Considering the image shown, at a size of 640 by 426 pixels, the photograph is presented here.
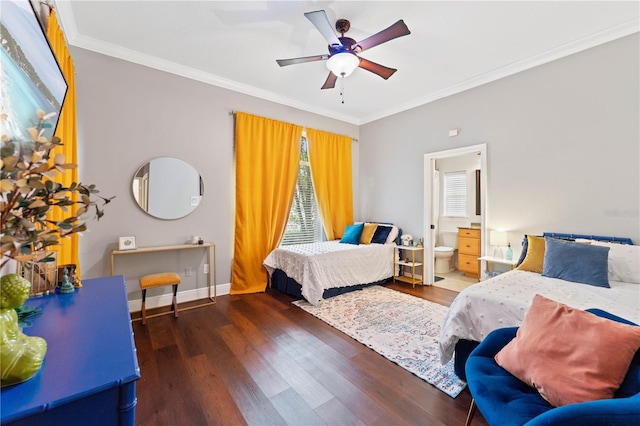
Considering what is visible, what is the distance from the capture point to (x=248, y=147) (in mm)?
3945

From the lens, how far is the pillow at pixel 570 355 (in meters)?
1.06

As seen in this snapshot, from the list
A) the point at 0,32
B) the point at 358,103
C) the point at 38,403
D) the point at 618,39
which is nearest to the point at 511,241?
the point at 618,39

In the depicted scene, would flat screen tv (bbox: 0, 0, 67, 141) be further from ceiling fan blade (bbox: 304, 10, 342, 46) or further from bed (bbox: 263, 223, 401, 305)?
bed (bbox: 263, 223, 401, 305)

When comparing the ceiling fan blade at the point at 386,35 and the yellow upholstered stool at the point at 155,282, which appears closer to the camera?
the ceiling fan blade at the point at 386,35

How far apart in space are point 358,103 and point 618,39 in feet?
9.76

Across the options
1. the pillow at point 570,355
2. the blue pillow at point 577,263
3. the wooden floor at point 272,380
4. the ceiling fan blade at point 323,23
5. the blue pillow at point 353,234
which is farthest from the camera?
the blue pillow at point 353,234

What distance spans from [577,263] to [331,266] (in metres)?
2.46

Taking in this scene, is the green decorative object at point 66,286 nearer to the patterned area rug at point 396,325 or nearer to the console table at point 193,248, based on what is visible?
the console table at point 193,248

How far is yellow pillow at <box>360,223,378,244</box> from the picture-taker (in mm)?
4512

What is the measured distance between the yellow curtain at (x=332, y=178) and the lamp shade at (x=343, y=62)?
2.04 m

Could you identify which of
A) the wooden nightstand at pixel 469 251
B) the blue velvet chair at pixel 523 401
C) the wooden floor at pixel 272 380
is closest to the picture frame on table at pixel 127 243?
the wooden floor at pixel 272 380

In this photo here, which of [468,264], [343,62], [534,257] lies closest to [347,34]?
[343,62]

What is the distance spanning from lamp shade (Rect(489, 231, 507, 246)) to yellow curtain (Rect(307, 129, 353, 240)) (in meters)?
→ 2.36

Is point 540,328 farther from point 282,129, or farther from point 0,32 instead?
point 282,129
